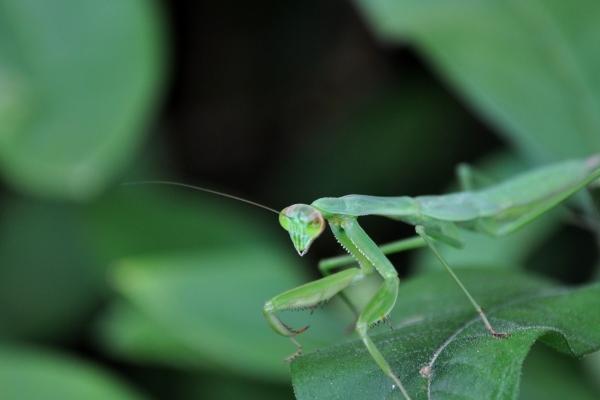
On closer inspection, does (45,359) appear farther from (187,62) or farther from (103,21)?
(187,62)

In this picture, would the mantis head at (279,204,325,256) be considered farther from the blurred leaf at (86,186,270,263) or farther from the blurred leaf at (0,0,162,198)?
the blurred leaf at (86,186,270,263)

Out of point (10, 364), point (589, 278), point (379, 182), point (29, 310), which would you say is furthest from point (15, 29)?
point (589, 278)

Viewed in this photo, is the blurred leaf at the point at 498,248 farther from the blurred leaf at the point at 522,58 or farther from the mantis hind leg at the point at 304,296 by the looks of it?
the mantis hind leg at the point at 304,296

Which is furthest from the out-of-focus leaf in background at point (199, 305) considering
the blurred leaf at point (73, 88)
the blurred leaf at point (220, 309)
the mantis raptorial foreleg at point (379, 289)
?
the mantis raptorial foreleg at point (379, 289)

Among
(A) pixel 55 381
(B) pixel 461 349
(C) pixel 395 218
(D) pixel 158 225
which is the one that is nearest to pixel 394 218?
(C) pixel 395 218

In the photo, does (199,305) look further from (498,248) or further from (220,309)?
(498,248)
